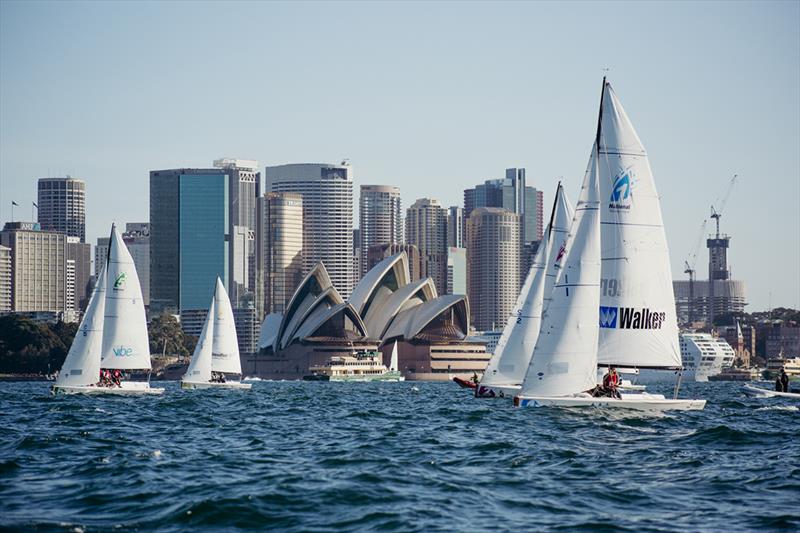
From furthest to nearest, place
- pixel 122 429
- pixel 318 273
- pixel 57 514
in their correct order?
pixel 318 273, pixel 122 429, pixel 57 514

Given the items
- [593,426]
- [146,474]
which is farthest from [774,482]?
[146,474]

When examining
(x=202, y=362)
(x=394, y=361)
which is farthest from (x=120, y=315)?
(x=394, y=361)

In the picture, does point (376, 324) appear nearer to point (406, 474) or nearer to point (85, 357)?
point (85, 357)

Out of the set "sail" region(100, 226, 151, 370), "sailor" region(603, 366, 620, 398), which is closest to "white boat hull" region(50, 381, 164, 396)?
"sail" region(100, 226, 151, 370)

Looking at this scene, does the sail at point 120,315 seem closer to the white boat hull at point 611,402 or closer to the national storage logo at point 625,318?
the white boat hull at point 611,402

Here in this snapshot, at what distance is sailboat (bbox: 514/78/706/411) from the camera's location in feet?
126

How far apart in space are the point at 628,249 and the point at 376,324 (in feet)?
491

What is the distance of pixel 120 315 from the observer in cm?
6128

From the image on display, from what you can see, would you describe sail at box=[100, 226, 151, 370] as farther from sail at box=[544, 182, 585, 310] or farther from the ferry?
the ferry

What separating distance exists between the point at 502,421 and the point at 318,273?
14427 centimetres

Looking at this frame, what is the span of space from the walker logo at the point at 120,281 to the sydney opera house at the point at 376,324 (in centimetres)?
11245

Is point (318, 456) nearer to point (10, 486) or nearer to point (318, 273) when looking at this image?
point (10, 486)

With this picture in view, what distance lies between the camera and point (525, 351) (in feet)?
194

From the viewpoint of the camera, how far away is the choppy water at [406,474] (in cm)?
2038
